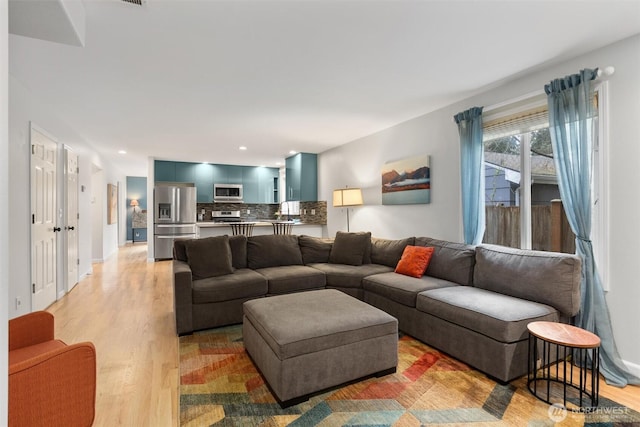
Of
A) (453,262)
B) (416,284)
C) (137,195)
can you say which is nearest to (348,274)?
(416,284)

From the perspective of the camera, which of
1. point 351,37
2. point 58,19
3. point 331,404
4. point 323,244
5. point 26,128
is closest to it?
point 58,19

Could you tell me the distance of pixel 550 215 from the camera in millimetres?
2900

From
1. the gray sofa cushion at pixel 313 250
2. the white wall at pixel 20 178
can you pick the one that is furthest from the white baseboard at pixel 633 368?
the white wall at pixel 20 178

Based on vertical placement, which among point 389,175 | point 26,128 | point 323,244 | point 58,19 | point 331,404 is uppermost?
point 58,19

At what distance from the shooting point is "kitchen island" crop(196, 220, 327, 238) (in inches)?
198

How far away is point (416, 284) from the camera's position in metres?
3.06

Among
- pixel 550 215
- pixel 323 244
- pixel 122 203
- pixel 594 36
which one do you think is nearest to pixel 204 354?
pixel 323 244

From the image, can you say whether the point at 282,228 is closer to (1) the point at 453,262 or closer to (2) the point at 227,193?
(2) the point at 227,193

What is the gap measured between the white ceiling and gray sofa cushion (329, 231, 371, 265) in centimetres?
160

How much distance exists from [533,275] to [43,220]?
5115 mm

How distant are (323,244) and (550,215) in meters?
2.59

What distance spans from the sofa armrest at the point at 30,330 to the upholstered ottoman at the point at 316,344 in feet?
3.96

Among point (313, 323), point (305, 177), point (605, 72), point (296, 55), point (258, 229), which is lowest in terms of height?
point (313, 323)

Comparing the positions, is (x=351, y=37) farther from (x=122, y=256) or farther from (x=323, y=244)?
(x=122, y=256)
